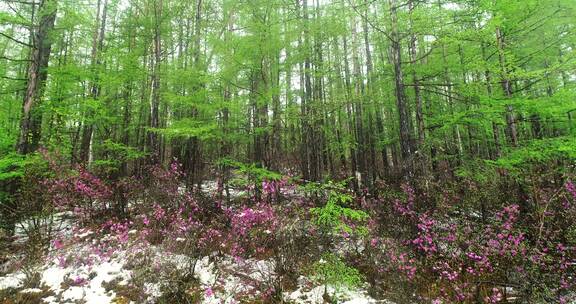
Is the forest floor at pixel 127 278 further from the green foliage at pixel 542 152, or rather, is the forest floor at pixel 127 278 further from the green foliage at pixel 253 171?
the green foliage at pixel 542 152

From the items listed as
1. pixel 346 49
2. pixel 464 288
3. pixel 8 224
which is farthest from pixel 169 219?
pixel 346 49

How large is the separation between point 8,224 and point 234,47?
825 cm

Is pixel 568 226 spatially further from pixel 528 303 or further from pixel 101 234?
pixel 101 234

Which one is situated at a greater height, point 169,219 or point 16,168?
point 16,168

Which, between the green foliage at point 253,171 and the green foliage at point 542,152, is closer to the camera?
the green foliage at point 542,152

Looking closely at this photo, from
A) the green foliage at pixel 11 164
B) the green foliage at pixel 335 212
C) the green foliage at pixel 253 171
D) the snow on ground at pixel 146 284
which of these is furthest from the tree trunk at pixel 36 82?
the green foliage at pixel 335 212

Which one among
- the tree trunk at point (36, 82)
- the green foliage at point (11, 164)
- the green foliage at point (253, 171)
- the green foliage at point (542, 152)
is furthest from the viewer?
the tree trunk at point (36, 82)

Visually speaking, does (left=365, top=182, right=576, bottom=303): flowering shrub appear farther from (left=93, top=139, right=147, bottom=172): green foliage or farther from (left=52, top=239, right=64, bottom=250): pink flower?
(left=93, top=139, right=147, bottom=172): green foliage

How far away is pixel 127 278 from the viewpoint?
211 inches

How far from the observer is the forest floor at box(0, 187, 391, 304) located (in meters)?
4.77

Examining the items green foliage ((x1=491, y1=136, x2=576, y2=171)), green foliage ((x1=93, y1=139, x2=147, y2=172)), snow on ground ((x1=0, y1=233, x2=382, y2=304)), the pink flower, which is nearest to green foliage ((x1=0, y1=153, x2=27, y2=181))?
green foliage ((x1=93, y1=139, x2=147, y2=172))

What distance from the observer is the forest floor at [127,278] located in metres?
4.77

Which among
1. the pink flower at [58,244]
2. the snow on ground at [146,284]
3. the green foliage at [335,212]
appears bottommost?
the snow on ground at [146,284]

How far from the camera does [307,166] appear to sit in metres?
11.9
